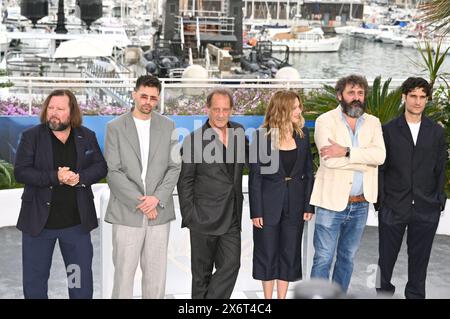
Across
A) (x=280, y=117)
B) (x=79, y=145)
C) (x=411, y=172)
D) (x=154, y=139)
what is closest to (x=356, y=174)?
(x=411, y=172)

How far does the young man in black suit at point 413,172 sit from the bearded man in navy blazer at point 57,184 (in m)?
1.81

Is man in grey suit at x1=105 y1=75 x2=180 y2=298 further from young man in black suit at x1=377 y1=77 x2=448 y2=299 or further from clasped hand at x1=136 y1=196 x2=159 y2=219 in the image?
young man in black suit at x1=377 y1=77 x2=448 y2=299

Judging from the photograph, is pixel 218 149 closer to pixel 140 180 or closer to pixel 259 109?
pixel 140 180

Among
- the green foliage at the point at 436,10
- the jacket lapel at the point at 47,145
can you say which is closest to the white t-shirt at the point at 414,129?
the jacket lapel at the point at 47,145

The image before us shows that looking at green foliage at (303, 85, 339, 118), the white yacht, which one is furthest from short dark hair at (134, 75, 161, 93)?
the white yacht

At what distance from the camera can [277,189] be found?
491cm

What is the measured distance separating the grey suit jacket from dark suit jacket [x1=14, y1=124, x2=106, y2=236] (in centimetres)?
12

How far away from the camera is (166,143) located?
4.77 metres

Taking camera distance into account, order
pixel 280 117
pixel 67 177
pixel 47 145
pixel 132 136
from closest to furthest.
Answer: pixel 67 177
pixel 47 145
pixel 132 136
pixel 280 117

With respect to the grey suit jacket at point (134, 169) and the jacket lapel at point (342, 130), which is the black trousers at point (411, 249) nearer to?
the jacket lapel at point (342, 130)

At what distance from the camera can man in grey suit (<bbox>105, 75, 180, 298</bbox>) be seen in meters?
4.71

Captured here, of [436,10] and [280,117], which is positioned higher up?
[436,10]

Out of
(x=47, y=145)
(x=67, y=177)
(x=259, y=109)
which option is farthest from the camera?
(x=259, y=109)

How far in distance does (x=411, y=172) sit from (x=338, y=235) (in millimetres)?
608
